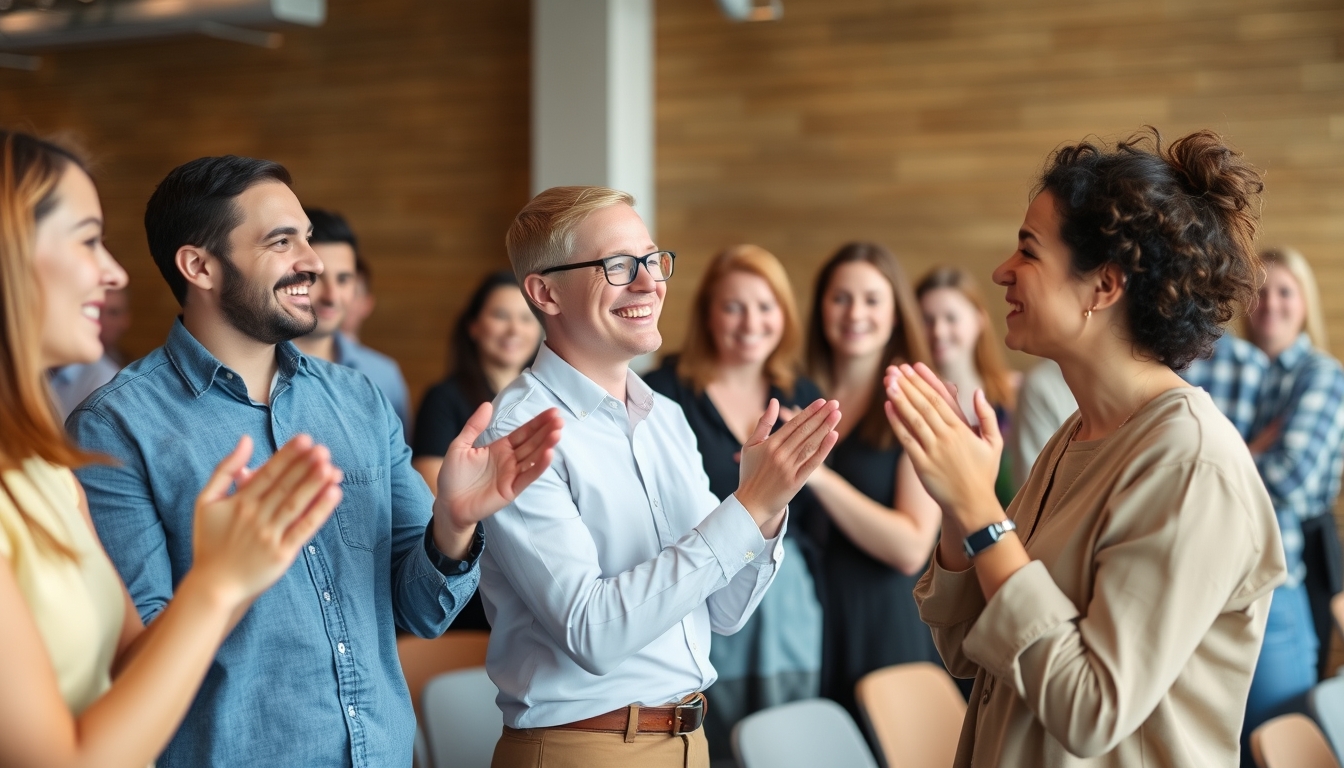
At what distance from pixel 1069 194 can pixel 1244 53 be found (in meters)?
4.25

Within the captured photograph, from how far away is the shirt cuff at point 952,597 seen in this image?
1.78 m

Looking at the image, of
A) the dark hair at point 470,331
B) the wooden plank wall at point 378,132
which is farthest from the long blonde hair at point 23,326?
the wooden plank wall at point 378,132

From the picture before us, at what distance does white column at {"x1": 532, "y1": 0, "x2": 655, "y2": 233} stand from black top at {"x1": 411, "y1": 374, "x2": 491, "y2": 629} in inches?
83.2

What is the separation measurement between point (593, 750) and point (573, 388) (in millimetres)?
608

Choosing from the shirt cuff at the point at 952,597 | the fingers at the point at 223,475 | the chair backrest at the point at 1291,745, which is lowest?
the chair backrest at the point at 1291,745

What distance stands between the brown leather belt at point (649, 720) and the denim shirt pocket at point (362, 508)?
44 centimetres

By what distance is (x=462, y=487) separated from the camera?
1714 millimetres

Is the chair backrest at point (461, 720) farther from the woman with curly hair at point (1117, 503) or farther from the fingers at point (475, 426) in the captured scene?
the woman with curly hair at point (1117, 503)

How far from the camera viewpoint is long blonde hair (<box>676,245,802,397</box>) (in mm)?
3555

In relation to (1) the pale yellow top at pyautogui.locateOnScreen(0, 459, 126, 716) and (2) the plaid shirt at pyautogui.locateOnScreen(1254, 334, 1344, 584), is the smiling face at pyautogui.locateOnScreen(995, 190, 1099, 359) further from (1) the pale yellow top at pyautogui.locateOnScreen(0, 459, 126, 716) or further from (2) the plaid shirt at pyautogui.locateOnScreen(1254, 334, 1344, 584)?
(2) the plaid shirt at pyautogui.locateOnScreen(1254, 334, 1344, 584)

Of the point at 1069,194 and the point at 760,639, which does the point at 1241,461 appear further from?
the point at 760,639

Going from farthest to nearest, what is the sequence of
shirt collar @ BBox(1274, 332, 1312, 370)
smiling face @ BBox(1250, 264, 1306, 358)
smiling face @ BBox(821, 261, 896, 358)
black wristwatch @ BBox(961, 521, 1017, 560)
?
smiling face @ BBox(1250, 264, 1306, 358)
shirt collar @ BBox(1274, 332, 1312, 370)
smiling face @ BBox(821, 261, 896, 358)
black wristwatch @ BBox(961, 521, 1017, 560)

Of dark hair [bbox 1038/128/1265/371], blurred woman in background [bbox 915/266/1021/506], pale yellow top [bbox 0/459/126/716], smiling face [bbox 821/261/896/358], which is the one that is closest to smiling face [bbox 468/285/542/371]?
smiling face [bbox 821/261/896/358]

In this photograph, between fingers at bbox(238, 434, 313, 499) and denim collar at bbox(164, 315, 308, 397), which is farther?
denim collar at bbox(164, 315, 308, 397)
